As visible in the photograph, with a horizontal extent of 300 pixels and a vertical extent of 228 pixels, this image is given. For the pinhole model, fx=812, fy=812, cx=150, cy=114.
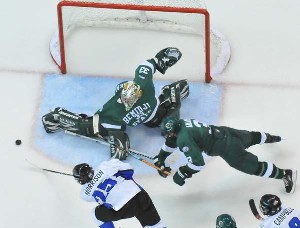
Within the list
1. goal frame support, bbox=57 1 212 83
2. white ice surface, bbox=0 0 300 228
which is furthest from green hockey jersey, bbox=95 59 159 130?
goal frame support, bbox=57 1 212 83

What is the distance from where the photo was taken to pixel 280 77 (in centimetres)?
597

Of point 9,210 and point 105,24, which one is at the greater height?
point 105,24

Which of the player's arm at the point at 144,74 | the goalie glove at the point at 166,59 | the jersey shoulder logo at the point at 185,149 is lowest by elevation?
the jersey shoulder logo at the point at 185,149

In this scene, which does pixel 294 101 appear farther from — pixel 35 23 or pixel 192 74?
pixel 35 23

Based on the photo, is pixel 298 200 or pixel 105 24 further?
pixel 105 24

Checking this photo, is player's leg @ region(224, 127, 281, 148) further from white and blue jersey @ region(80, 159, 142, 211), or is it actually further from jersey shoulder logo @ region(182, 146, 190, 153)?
white and blue jersey @ region(80, 159, 142, 211)

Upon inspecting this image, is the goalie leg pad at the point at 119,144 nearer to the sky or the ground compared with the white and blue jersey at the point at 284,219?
nearer to the sky

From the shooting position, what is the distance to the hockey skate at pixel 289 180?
5.14 meters

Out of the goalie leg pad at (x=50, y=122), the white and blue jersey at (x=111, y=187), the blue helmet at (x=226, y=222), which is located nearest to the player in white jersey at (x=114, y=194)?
the white and blue jersey at (x=111, y=187)

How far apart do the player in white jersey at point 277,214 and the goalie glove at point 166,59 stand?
1.42 m

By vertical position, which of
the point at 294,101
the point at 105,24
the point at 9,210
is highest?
the point at 105,24

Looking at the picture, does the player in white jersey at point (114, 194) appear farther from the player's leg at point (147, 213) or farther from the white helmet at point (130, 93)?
the white helmet at point (130, 93)

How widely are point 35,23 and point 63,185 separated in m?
1.70

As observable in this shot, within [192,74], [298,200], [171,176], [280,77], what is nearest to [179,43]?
[192,74]
